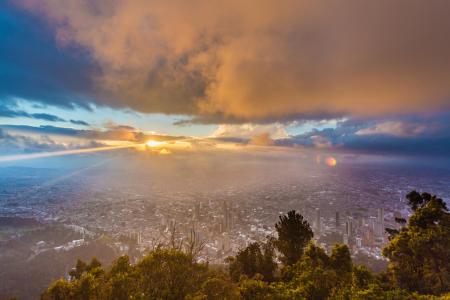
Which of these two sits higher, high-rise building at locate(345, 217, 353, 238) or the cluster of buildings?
high-rise building at locate(345, 217, 353, 238)

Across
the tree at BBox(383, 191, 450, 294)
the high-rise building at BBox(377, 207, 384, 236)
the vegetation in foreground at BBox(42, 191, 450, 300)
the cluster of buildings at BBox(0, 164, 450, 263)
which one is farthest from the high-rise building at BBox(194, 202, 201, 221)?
the tree at BBox(383, 191, 450, 294)

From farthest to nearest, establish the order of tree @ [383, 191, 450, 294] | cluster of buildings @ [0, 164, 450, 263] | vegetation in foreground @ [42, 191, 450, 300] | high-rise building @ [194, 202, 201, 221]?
1. high-rise building @ [194, 202, 201, 221]
2. cluster of buildings @ [0, 164, 450, 263]
3. tree @ [383, 191, 450, 294]
4. vegetation in foreground @ [42, 191, 450, 300]

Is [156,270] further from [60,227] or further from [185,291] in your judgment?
[60,227]

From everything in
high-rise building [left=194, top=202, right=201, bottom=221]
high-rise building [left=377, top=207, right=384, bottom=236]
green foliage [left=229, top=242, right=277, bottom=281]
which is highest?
green foliage [left=229, top=242, right=277, bottom=281]

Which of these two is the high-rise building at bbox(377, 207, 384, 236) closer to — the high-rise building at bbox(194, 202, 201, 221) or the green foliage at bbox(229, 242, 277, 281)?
the high-rise building at bbox(194, 202, 201, 221)

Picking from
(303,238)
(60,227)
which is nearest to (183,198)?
(60,227)

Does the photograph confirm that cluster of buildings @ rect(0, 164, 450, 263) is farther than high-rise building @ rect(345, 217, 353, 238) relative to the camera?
No

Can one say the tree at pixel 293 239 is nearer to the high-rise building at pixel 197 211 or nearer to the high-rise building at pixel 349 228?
the high-rise building at pixel 349 228
